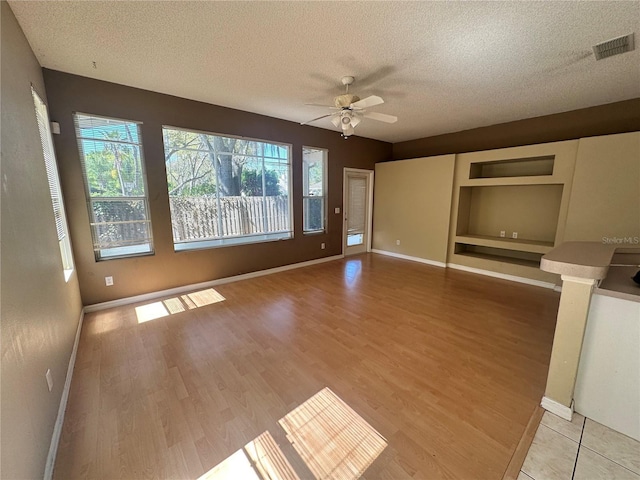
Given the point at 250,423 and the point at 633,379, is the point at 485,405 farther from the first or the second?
the point at 250,423

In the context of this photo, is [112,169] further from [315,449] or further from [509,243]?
[509,243]

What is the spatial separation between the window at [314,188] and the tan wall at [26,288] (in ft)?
11.6

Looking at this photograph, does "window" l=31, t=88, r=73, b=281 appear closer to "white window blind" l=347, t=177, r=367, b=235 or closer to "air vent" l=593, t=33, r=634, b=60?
"white window blind" l=347, t=177, r=367, b=235

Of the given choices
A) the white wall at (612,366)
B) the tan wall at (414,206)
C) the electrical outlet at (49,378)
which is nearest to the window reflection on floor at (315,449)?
the electrical outlet at (49,378)

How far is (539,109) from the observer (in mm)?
3812

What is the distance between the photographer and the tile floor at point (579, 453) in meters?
1.32

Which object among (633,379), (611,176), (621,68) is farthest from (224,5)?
(611,176)

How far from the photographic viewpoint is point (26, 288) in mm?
1415

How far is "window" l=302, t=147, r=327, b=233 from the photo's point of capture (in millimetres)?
5014

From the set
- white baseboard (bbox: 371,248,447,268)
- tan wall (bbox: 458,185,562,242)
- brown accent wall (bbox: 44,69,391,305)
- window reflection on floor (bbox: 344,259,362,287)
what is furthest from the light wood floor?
white baseboard (bbox: 371,248,447,268)

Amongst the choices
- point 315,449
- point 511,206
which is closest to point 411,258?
point 511,206

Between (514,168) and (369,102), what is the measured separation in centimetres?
366

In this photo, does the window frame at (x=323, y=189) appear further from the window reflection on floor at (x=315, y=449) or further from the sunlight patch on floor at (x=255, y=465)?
the sunlight patch on floor at (x=255, y=465)

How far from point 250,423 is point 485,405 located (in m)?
1.62
